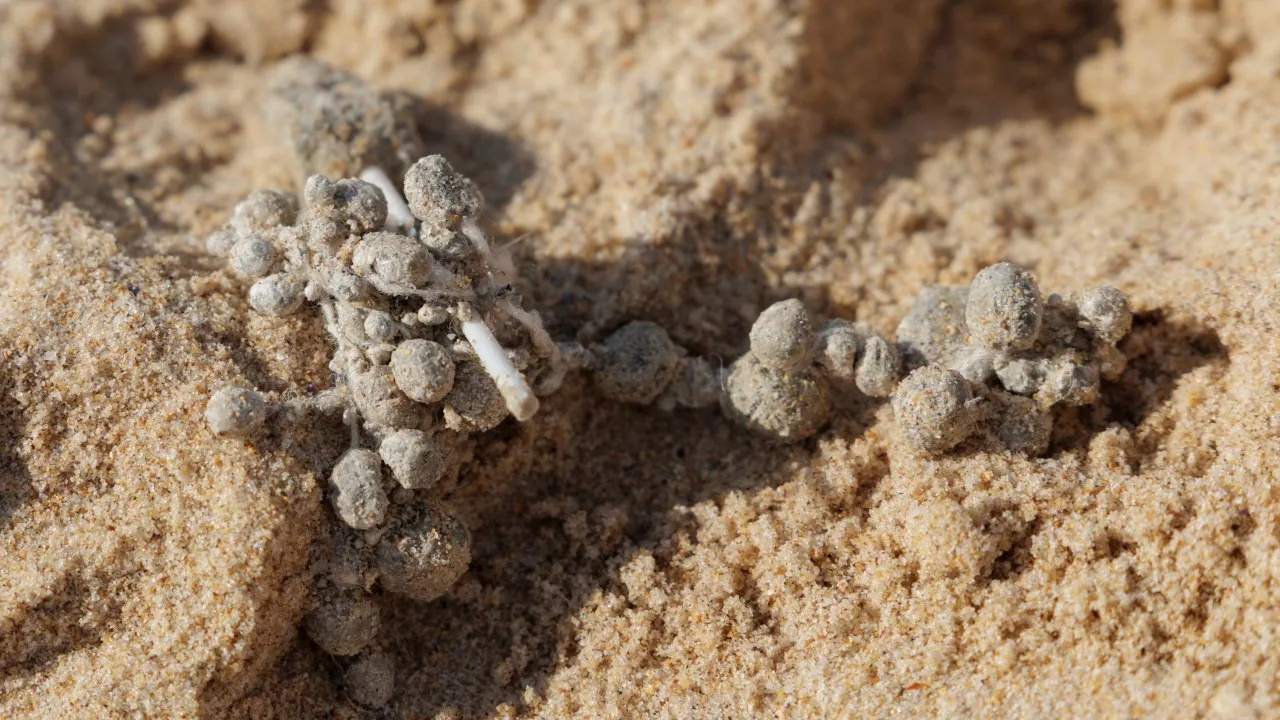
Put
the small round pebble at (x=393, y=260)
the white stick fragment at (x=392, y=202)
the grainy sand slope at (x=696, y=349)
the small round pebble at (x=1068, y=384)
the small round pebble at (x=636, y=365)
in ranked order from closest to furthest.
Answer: the grainy sand slope at (x=696, y=349) → the small round pebble at (x=393, y=260) → the small round pebble at (x=1068, y=384) → the white stick fragment at (x=392, y=202) → the small round pebble at (x=636, y=365)

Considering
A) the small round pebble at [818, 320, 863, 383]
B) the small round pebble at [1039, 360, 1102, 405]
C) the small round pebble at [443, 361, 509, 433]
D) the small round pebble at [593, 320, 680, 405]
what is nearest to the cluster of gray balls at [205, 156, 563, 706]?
the small round pebble at [443, 361, 509, 433]

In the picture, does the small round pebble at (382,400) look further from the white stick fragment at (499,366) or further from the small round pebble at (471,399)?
the white stick fragment at (499,366)

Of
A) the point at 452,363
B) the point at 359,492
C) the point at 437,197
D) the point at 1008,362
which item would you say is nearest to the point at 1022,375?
the point at 1008,362

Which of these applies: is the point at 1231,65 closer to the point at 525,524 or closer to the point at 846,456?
the point at 846,456

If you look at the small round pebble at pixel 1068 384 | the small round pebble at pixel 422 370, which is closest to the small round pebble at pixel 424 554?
the small round pebble at pixel 422 370

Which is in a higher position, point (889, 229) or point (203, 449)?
point (889, 229)

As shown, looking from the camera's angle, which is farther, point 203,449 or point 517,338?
point 517,338

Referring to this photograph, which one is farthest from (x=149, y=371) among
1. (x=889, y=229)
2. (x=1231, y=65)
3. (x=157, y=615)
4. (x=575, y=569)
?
(x=1231, y=65)
